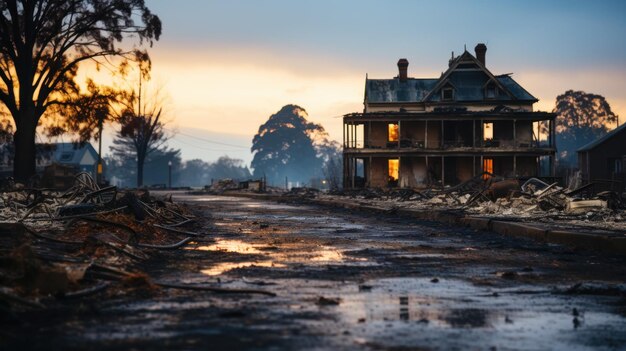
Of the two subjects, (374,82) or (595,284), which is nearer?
(595,284)

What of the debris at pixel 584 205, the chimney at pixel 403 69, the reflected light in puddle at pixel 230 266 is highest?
the chimney at pixel 403 69

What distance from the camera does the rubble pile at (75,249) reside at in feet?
18.3

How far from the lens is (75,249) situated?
8.27m

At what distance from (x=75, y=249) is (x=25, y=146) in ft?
72.3

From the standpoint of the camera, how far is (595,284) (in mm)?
6754

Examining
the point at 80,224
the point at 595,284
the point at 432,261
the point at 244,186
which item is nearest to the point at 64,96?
the point at 80,224

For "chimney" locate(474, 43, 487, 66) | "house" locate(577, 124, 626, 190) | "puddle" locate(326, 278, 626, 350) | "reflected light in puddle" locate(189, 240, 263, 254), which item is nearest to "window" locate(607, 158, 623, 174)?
"house" locate(577, 124, 626, 190)

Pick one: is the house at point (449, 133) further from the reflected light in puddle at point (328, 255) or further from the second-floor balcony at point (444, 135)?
the reflected light in puddle at point (328, 255)

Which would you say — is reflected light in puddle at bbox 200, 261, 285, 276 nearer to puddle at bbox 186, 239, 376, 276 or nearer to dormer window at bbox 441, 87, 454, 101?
puddle at bbox 186, 239, 376, 276

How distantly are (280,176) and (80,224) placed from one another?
5336 inches

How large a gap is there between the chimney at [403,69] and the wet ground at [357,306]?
5153 cm

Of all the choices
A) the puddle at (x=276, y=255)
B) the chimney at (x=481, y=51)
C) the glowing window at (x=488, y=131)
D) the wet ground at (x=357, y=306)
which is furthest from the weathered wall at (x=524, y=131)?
the wet ground at (x=357, y=306)

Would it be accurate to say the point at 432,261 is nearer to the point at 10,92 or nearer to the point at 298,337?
the point at 298,337

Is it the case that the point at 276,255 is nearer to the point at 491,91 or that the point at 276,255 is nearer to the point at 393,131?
the point at 393,131
